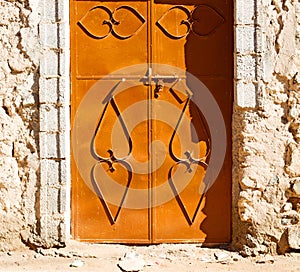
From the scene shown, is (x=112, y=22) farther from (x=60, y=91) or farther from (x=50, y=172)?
(x=50, y=172)

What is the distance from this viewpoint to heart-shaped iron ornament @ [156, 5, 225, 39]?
5.42m

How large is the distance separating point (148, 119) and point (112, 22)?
97cm

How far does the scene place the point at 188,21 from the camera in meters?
5.43

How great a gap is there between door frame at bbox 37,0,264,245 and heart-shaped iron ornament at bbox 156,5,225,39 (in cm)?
25

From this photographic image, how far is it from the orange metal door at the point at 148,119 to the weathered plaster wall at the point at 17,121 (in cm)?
39

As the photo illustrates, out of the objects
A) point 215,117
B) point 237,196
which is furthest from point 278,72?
point 237,196

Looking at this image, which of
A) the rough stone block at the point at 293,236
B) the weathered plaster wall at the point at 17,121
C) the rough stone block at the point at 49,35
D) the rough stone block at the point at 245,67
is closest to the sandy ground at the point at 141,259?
the rough stone block at the point at 293,236

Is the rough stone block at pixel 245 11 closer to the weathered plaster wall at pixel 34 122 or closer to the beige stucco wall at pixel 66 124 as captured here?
the beige stucco wall at pixel 66 124

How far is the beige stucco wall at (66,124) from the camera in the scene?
5.23 metres

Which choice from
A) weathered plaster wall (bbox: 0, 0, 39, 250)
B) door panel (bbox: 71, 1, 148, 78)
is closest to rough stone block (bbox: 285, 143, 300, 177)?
door panel (bbox: 71, 1, 148, 78)

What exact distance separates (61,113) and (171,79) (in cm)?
107

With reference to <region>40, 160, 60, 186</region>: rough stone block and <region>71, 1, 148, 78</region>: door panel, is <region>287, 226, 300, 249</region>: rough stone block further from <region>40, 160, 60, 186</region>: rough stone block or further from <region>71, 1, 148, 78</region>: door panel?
<region>40, 160, 60, 186</region>: rough stone block

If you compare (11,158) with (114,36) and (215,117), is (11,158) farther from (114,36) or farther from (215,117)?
(215,117)

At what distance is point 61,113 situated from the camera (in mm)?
5309
